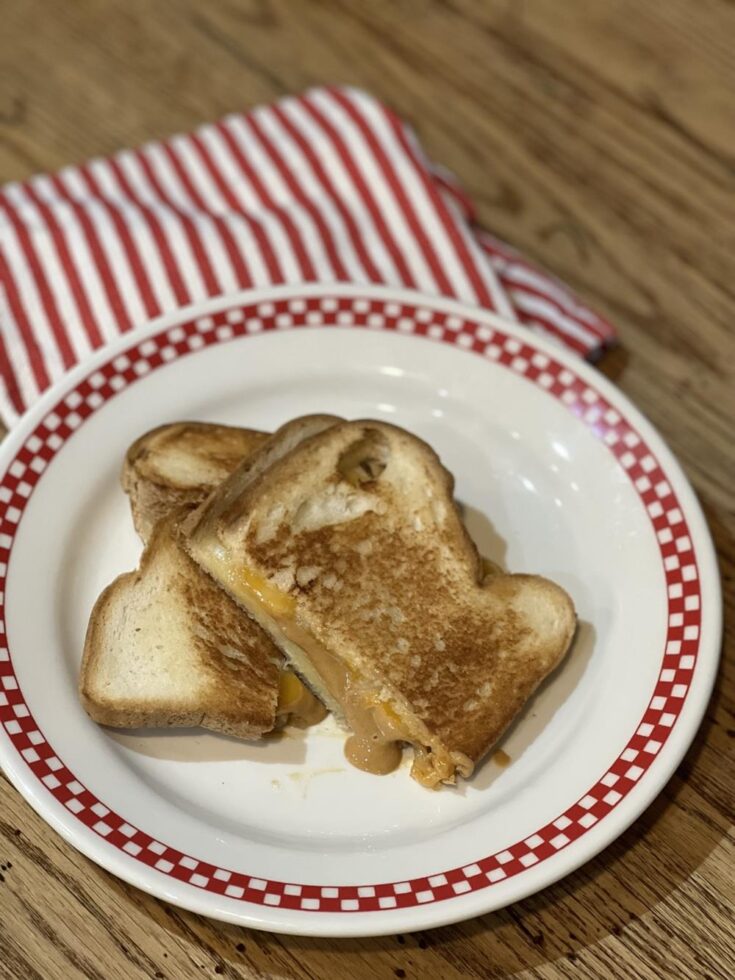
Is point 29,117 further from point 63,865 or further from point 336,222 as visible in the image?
point 63,865

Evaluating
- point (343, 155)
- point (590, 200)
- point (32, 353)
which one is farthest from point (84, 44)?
point (590, 200)

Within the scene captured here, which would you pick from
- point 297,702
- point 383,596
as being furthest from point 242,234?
point 297,702

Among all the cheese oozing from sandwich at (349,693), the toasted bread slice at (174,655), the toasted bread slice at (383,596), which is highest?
the toasted bread slice at (383,596)

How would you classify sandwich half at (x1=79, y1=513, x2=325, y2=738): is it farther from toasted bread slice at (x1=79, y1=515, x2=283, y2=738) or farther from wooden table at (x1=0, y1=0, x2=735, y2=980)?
wooden table at (x1=0, y1=0, x2=735, y2=980)

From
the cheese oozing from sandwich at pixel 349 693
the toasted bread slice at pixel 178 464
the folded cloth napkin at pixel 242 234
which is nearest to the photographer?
the cheese oozing from sandwich at pixel 349 693

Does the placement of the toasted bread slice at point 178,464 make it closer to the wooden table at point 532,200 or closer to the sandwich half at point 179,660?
the sandwich half at point 179,660

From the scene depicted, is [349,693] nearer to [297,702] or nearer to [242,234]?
[297,702]

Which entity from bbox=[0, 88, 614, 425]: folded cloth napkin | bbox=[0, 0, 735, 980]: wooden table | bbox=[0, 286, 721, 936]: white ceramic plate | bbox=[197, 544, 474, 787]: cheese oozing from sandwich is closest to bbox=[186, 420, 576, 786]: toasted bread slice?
bbox=[197, 544, 474, 787]: cheese oozing from sandwich

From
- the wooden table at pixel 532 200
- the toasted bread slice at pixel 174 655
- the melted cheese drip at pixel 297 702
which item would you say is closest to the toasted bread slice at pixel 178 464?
the toasted bread slice at pixel 174 655
